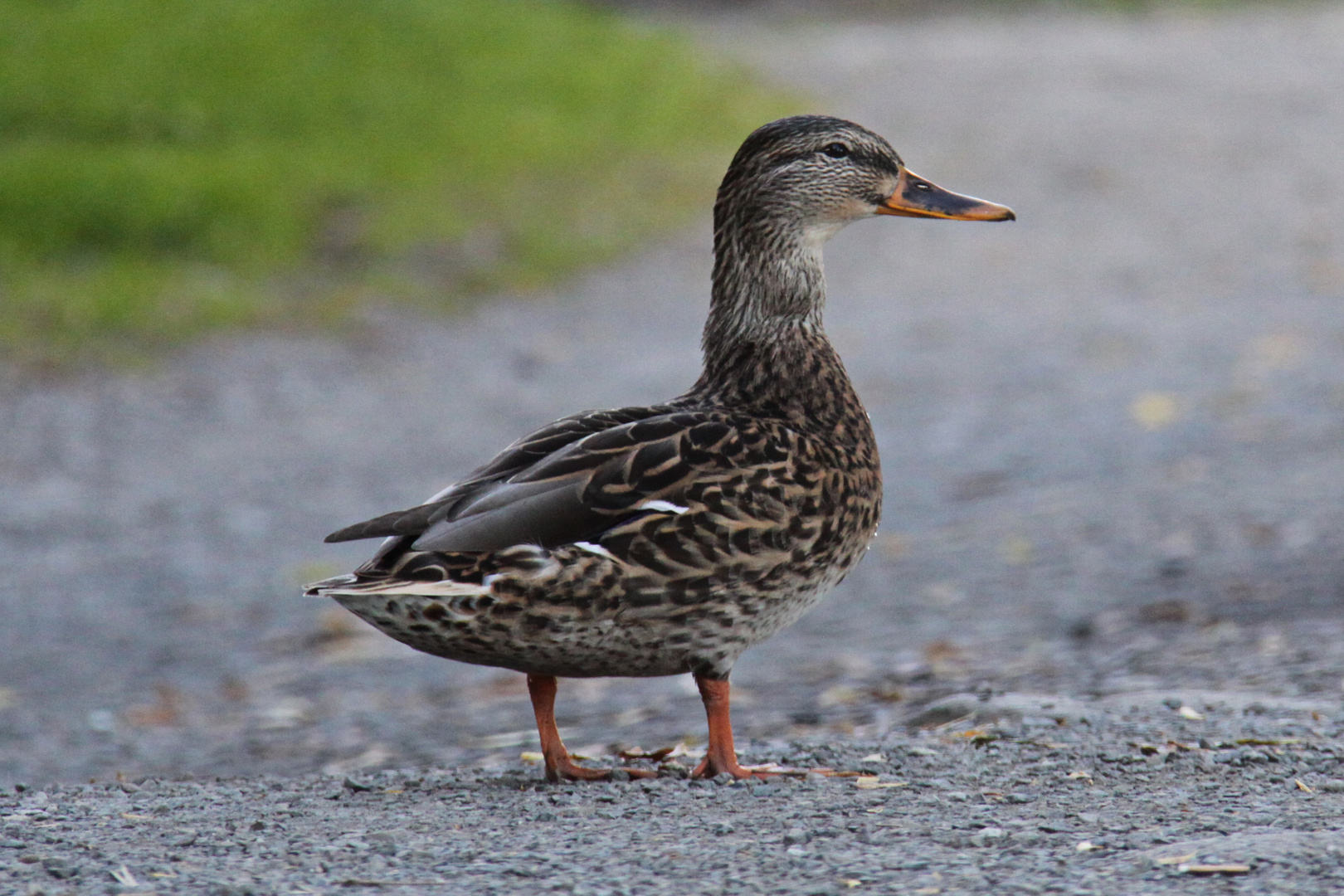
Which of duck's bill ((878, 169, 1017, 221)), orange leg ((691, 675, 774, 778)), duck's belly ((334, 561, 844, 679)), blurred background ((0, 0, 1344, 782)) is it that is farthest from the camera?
blurred background ((0, 0, 1344, 782))

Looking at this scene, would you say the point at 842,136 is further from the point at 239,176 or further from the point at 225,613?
the point at 239,176

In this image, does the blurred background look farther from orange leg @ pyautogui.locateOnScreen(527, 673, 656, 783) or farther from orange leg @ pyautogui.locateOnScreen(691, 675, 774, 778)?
orange leg @ pyautogui.locateOnScreen(527, 673, 656, 783)

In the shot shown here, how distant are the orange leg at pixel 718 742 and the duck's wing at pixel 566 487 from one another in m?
0.49

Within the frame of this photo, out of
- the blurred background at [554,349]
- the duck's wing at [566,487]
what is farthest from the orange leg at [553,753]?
the blurred background at [554,349]

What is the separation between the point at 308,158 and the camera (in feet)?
51.3

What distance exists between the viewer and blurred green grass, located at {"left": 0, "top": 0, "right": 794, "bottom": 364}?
12.9 m

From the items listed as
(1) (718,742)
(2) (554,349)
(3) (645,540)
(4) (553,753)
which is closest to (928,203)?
(3) (645,540)

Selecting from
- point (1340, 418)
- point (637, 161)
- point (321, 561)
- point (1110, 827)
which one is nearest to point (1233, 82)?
point (637, 161)

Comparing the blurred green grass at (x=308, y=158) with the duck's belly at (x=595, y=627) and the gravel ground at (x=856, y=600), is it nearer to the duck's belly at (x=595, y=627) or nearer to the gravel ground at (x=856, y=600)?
the gravel ground at (x=856, y=600)

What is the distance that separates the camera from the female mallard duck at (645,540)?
3992 millimetres

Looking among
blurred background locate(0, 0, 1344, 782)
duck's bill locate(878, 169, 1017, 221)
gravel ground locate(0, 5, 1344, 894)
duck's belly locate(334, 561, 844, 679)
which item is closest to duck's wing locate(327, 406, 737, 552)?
duck's belly locate(334, 561, 844, 679)

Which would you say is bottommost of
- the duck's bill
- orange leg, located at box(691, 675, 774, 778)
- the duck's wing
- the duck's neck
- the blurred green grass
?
orange leg, located at box(691, 675, 774, 778)

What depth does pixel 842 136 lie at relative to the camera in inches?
194

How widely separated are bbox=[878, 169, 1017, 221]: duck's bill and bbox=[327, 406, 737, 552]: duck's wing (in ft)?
3.39
